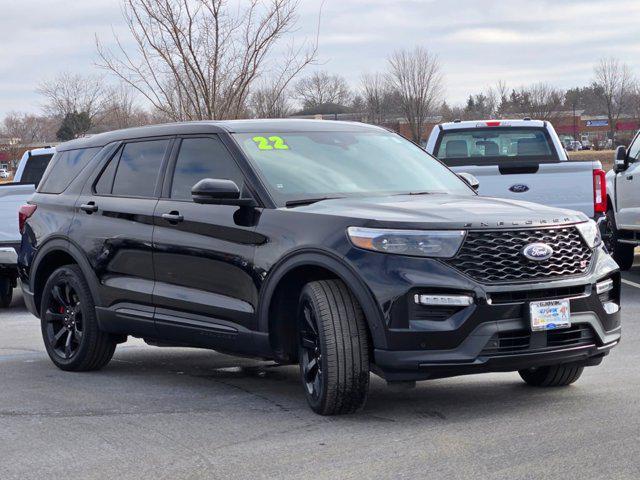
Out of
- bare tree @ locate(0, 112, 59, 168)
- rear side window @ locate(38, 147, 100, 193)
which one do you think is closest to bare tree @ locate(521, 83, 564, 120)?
bare tree @ locate(0, 112, 59, 168)

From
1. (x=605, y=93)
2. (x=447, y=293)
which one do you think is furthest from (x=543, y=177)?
(x=605, y=93)

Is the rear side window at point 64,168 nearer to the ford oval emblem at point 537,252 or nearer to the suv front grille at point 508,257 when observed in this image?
the suv front grille at point 508,257

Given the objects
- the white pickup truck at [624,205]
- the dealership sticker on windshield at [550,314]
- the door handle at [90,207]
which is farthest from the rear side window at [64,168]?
the white pickup truck at [624,205]

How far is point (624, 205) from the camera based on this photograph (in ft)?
46.8

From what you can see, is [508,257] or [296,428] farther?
[296,428]

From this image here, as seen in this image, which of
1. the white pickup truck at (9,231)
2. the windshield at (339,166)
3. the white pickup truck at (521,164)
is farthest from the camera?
the white pickup truck at (9,231)

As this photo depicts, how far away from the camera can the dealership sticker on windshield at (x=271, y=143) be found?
23.4 ft

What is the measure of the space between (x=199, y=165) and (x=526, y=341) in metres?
2.59

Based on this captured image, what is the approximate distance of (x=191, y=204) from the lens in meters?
7.18

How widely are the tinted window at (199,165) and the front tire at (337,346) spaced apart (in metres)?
1.23

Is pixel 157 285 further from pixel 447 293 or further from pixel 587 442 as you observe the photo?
pixel 587 442

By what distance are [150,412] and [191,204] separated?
Result: 138 centimetres

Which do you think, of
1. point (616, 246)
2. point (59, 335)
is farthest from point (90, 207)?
point (616, 246)

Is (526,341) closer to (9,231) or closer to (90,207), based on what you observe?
(90,207)
